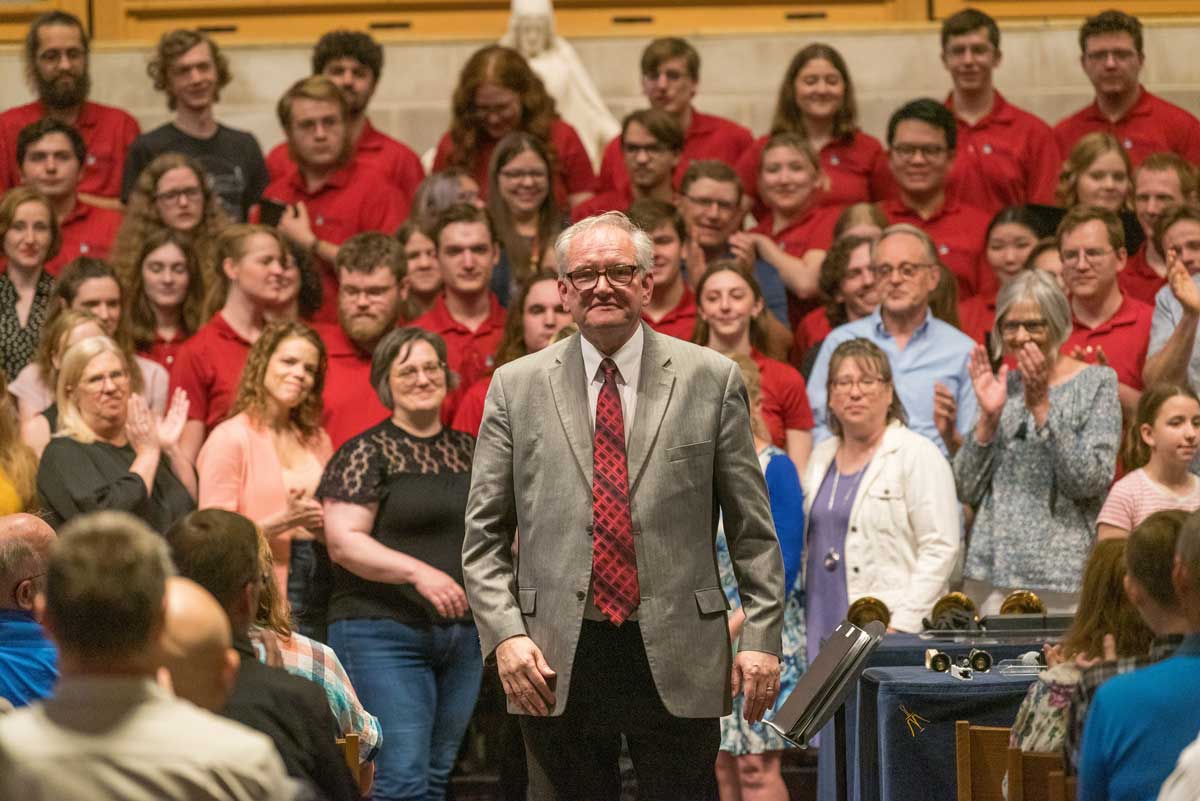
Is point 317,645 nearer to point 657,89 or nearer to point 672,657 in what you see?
point 672,657

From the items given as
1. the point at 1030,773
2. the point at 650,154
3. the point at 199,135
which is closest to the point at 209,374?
the point at 199,135

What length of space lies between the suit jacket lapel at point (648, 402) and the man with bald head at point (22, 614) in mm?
1204

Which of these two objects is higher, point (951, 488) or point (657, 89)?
point (657, 89)

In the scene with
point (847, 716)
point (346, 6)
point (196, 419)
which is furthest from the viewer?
point (346, 6)

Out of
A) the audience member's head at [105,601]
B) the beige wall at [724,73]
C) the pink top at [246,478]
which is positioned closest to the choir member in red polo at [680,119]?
the beige wall at [724,73]

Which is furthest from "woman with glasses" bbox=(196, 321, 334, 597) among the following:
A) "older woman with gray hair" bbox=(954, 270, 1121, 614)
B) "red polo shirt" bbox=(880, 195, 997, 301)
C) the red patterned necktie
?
"red polo shirt" bbox=(880, 195, 997, 301)

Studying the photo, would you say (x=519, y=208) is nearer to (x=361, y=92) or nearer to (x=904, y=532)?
(x=361, y=92)

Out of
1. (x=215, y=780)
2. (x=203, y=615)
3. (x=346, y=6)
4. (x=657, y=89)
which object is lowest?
(x=215, y=780)

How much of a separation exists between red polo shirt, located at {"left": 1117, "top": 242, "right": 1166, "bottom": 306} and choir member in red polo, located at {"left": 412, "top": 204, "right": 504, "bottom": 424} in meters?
2.44

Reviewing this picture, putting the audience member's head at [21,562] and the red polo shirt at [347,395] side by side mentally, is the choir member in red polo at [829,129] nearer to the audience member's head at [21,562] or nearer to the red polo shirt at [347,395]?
the red polo shirt at [347,395]

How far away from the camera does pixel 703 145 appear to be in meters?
8.52

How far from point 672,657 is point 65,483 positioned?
2.59m

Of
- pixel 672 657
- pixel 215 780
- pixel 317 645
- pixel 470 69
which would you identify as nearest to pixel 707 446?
pixel 672 657

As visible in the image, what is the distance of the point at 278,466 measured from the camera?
605 cm
